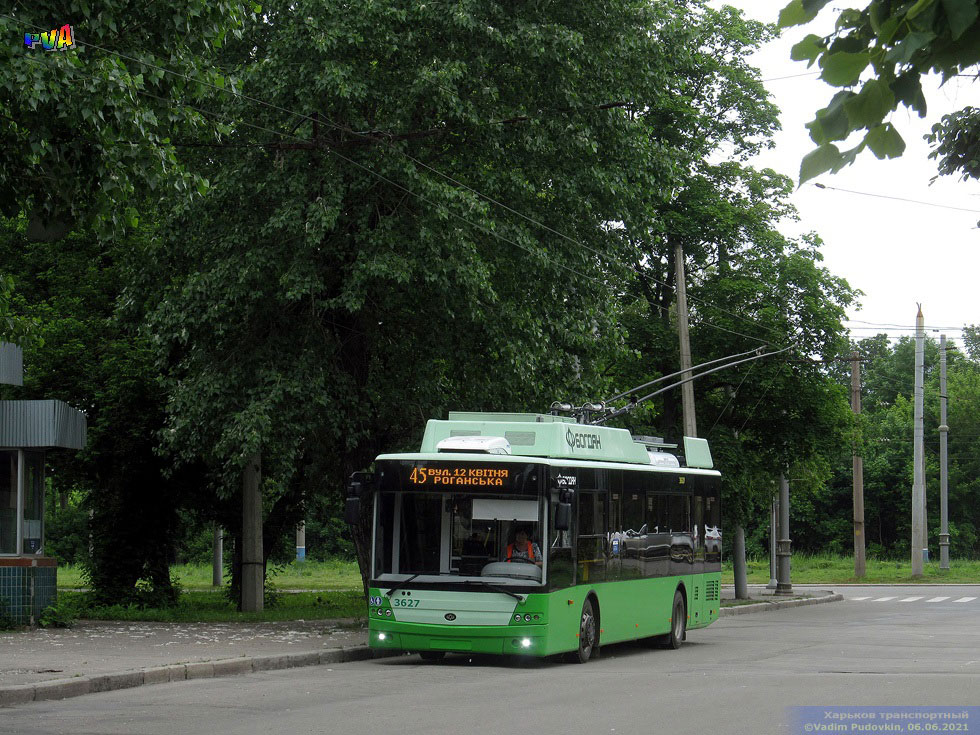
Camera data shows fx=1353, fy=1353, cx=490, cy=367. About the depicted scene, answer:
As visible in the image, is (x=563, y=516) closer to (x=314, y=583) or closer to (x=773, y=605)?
(x=773, y=605)

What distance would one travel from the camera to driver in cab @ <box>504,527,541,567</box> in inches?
664

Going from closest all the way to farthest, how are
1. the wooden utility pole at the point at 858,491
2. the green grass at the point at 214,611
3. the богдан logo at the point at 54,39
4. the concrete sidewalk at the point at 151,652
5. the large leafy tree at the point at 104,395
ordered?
the богдан logo at the point at 54,39, the concrete sidewalk at the point at 151,652, the green grass at the point at 214,611, the large leafy tree at the point at 104,395, the wooden utility pole at the point at 858,491

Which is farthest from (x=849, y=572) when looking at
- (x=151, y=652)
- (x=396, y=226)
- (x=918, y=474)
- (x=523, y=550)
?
(x=151, y=652)

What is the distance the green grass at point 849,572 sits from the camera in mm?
53125

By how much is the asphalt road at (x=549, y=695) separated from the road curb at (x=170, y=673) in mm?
238

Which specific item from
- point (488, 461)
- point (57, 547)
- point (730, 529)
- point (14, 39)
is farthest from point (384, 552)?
point (57, 547)

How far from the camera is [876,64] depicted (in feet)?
12.7

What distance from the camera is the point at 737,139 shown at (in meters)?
37.6

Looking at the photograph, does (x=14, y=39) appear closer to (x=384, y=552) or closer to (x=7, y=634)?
(x=384, y=552)

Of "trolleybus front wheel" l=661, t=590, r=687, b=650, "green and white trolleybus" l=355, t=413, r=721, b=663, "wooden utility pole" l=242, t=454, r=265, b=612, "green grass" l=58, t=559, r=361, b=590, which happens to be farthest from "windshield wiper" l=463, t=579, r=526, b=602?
"green grass" l=58, t=559, r=361, b=590

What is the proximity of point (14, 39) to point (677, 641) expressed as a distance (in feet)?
45.3

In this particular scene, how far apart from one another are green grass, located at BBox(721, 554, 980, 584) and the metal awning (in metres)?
34.1

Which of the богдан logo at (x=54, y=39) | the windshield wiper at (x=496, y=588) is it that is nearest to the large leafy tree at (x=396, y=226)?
the windshield wiper at (x=496, y=588)

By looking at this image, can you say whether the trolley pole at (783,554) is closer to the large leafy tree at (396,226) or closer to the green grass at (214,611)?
the green grass at (214,611)
